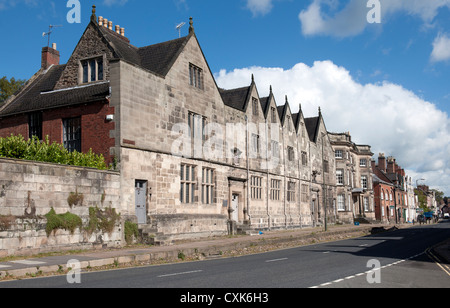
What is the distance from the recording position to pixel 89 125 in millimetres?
23000

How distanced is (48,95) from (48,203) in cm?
1070

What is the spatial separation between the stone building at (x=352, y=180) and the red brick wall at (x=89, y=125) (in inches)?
1552

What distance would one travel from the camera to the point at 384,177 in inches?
3174

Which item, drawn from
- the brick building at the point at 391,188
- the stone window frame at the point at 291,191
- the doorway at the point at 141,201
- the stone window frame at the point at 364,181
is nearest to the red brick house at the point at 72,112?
the doorway at the point at 141,201

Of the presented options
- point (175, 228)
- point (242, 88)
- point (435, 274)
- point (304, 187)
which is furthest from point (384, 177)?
point (435, 274)

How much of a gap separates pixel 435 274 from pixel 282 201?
27.1 metres

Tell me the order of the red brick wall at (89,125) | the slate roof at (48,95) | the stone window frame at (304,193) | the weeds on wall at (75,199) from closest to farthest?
the weeds on wall at (75,199)
the red brick wall at (89,125)
the slate roof at (48,95)
the stone window frame at (304,193)

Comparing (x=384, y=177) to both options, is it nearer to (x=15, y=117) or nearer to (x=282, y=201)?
(x=282, y=201)

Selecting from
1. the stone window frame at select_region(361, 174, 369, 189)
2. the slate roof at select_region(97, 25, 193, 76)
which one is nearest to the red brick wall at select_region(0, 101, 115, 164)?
the slate roof at select_region(97, 25, 193, 76)

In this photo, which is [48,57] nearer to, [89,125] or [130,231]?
[89,125]

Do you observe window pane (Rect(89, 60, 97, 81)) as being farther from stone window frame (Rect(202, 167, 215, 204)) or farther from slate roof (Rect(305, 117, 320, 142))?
slate roof (Rect(305, 117, 320, 142))

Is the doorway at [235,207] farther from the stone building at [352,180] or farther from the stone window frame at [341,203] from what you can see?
the stone window frame at [341,203]

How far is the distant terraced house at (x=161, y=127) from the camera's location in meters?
22.5

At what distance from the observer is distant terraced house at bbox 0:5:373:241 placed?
22.5 m
